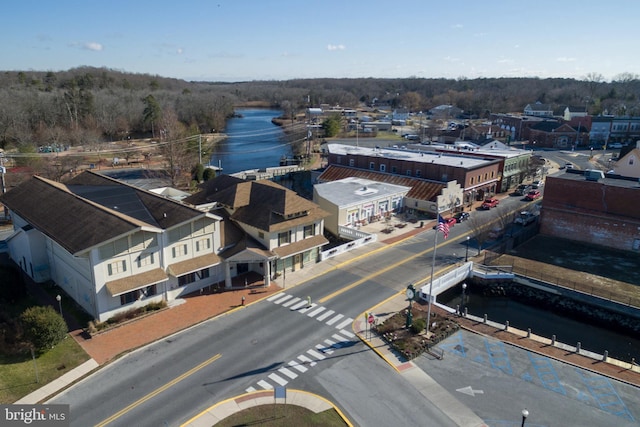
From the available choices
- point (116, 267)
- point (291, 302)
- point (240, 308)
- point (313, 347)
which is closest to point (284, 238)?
point (291, 302)

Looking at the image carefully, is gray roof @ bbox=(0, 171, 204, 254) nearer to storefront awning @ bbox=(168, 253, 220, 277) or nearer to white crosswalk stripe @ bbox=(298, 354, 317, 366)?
storefront awning @ bbox=(168, 253, 220, 277)

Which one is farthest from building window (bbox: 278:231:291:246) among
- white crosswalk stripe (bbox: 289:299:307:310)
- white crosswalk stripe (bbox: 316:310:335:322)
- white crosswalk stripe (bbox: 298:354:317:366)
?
white crosswalk stripe (bbox: 298:354:317:366)

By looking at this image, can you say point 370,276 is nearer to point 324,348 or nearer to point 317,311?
point 317,311

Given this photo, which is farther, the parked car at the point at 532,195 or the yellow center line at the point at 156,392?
the parked car at the point at 532,195

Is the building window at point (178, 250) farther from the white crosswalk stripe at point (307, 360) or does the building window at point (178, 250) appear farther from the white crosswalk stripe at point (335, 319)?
the white crosswalk stripe at point (307, 360)

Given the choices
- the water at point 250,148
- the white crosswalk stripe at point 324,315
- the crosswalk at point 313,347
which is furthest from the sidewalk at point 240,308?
the water at point 250,148
